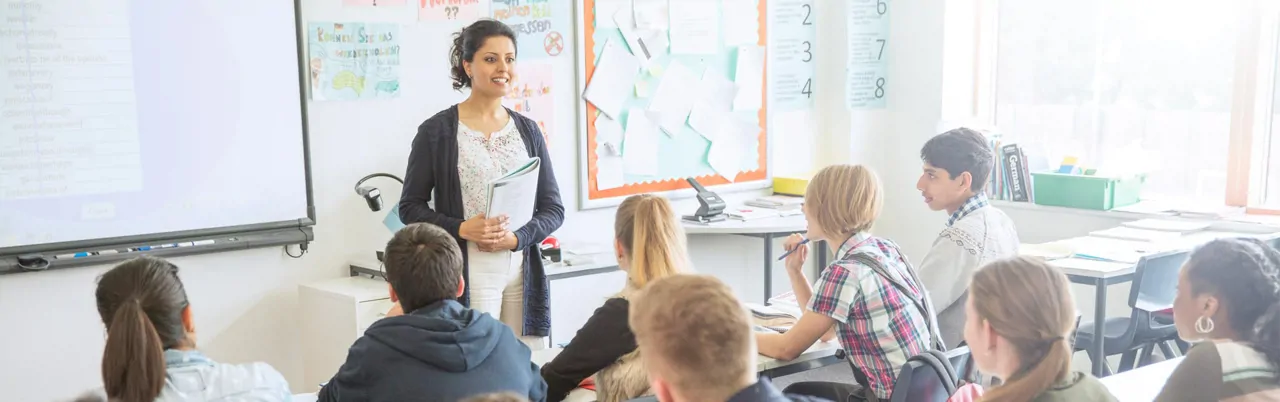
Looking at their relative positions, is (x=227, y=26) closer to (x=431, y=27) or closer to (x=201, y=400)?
(x=431, y=27)

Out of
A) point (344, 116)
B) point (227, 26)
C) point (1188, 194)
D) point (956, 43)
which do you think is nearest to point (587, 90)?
point (344, 116)

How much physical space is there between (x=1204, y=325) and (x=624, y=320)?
116cm

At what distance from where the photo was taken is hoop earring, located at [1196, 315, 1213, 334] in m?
2.08

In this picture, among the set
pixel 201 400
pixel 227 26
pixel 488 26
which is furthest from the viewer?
pixel 227 26

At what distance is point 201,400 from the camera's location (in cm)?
196

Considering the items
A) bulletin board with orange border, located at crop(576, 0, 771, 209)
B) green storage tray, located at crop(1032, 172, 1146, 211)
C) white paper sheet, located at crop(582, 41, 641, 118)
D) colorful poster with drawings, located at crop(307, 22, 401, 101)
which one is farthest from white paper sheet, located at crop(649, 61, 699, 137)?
green storage tray, located at crop(1032, 172, 1146, 211)

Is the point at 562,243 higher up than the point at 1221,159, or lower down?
lower down

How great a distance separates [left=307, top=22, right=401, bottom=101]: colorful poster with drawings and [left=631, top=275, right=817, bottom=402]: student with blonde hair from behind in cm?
252

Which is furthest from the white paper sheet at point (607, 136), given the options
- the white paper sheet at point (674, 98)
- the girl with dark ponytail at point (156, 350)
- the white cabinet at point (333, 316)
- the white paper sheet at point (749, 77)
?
the girl with dark ponytail at point (156, 350)

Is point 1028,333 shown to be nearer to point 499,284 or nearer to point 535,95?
point 499,284

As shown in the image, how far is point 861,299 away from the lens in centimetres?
254

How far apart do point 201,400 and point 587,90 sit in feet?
9.20

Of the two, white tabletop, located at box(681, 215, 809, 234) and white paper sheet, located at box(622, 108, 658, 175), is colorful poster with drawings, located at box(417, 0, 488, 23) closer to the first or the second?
white paper sheet, located at box(622, 108, 658, 175)

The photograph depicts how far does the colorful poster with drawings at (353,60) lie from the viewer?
12.5 feet
